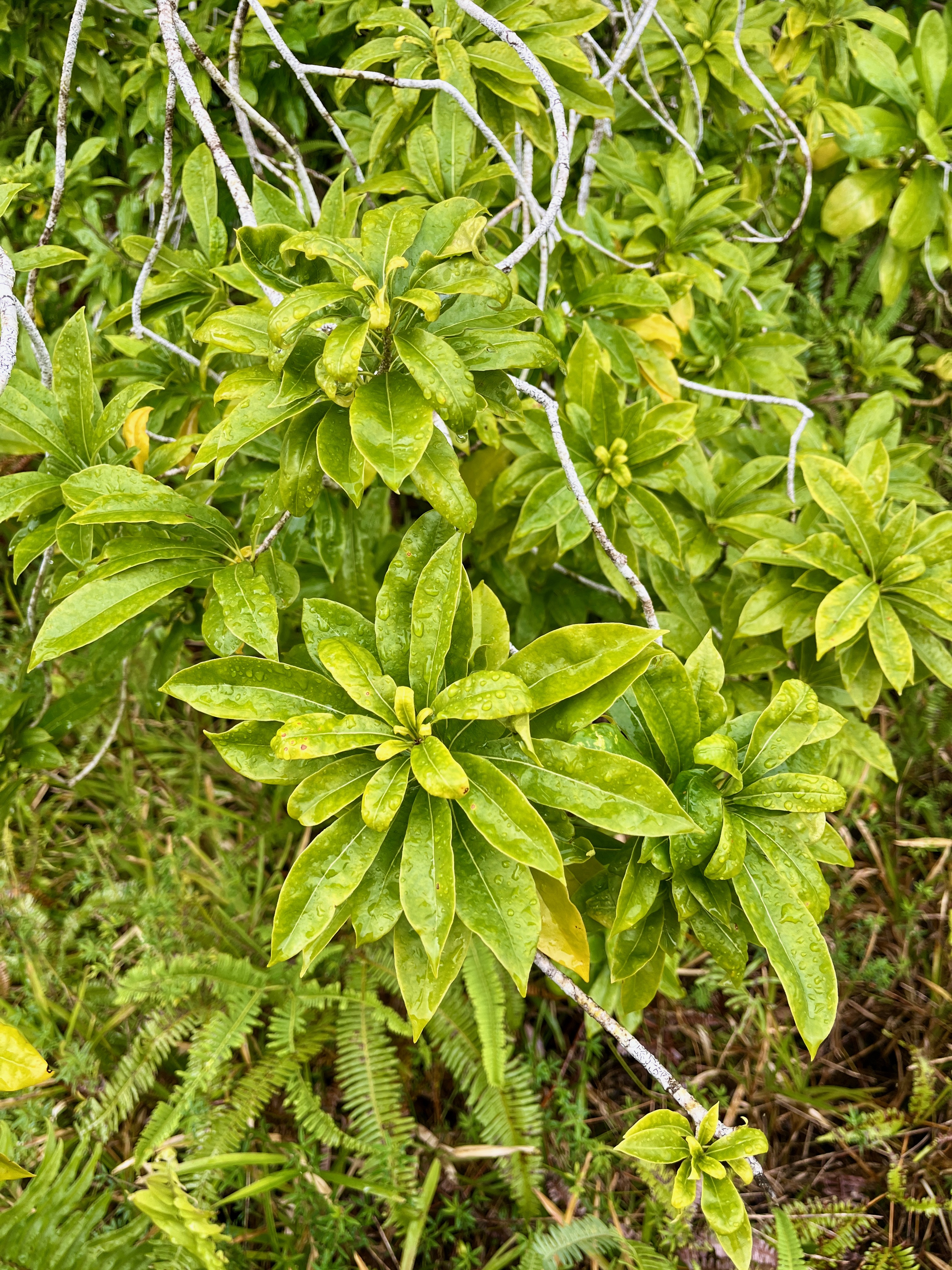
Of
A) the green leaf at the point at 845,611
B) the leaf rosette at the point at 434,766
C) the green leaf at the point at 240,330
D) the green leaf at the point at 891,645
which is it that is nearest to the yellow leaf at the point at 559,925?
the leaf rosette at the point at 434,766

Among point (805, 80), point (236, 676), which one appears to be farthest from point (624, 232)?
point (236, 676)

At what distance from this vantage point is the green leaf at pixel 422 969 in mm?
1348

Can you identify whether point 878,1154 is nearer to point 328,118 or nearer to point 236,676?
point 236,676

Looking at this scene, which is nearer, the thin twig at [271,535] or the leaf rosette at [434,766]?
the leaf rosette at [434,766]

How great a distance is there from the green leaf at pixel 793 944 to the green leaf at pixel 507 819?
416mm

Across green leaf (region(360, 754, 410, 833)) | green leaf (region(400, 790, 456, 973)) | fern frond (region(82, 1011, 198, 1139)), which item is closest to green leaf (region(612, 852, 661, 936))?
green leaf (region(400, 790, 456, 973))

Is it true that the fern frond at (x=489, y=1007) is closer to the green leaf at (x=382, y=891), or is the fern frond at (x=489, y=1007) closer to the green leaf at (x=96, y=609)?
the green leaf at (x=382, y=891)

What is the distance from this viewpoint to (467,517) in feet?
4.83

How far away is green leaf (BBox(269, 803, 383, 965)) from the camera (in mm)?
1312

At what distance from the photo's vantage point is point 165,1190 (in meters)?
2.29

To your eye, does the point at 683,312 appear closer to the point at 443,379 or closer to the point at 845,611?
the point at 845,611

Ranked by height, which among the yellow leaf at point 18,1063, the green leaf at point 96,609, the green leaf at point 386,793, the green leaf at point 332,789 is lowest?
the yellow leaf at point 18,1063

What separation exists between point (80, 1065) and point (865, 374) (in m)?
4.07

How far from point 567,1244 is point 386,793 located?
2.03 meters
